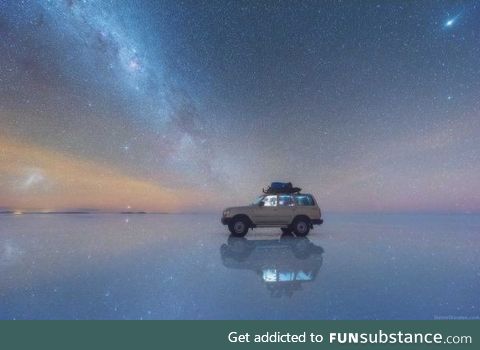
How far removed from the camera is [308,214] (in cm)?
1573


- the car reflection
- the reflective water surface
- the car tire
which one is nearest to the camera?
the reflective water surface

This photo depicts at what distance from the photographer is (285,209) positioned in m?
15.6

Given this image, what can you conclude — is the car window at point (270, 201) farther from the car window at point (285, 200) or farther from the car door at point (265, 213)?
the car window at point (285, 200)

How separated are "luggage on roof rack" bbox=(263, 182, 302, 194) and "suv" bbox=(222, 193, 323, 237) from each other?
11.8 inches

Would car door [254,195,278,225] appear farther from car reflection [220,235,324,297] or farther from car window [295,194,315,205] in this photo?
car reflection [220,235,324,297]

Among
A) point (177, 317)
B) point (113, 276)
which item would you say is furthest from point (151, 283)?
point (177, 317)

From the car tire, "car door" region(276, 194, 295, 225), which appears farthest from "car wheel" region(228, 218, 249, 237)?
the car tire

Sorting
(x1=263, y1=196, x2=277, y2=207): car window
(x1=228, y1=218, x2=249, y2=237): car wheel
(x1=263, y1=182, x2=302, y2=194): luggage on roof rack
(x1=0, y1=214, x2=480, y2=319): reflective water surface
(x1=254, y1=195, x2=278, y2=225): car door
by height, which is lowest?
(x1=0, y1=214, x2=480, y2=319): reflective water surface

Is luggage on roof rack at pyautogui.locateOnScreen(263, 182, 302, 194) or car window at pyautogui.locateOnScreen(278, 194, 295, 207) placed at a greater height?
luggage on roof rack at pyautogui.locateOnScreen(263, 182, 302, 194)

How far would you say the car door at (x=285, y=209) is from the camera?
15570 millimetres

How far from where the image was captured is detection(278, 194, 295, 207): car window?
15633 mm

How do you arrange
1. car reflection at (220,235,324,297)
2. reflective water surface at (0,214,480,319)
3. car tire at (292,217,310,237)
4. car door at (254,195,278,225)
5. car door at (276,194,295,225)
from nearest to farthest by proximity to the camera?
reflective water surface at (0,214,480,319), car reflection at (220,235,324,297), car door at (254,195,278,225), car door at (276,194,295,225), car tire at (292,217,310,237)

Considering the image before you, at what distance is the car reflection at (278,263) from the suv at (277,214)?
290cm

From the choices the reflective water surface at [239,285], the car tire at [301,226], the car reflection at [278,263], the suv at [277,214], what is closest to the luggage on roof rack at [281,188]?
the suv at [277,214]
